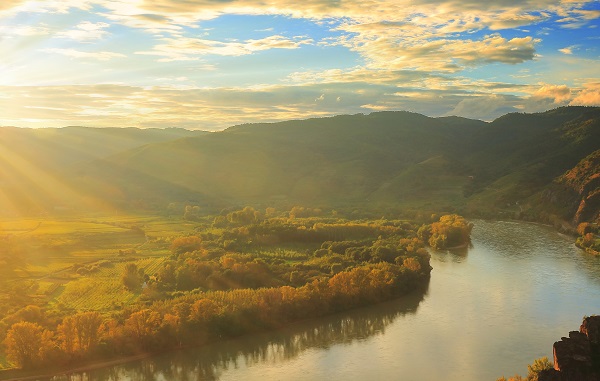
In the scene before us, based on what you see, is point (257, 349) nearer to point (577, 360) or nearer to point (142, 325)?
point (142, 325)

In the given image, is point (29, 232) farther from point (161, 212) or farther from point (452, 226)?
point (452, 226)

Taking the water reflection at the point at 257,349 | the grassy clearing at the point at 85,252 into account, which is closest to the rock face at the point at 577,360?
the water reflection at the point at 257,349

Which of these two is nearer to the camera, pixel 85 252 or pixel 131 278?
pixel 131 278

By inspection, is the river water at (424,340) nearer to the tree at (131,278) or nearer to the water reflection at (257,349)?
the water reflection at (257,349)

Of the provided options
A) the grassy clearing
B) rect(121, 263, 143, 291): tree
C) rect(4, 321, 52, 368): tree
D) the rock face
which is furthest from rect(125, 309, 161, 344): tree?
the rock face

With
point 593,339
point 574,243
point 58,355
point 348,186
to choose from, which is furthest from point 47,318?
point 348,186

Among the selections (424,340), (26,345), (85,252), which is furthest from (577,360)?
(85,252)
